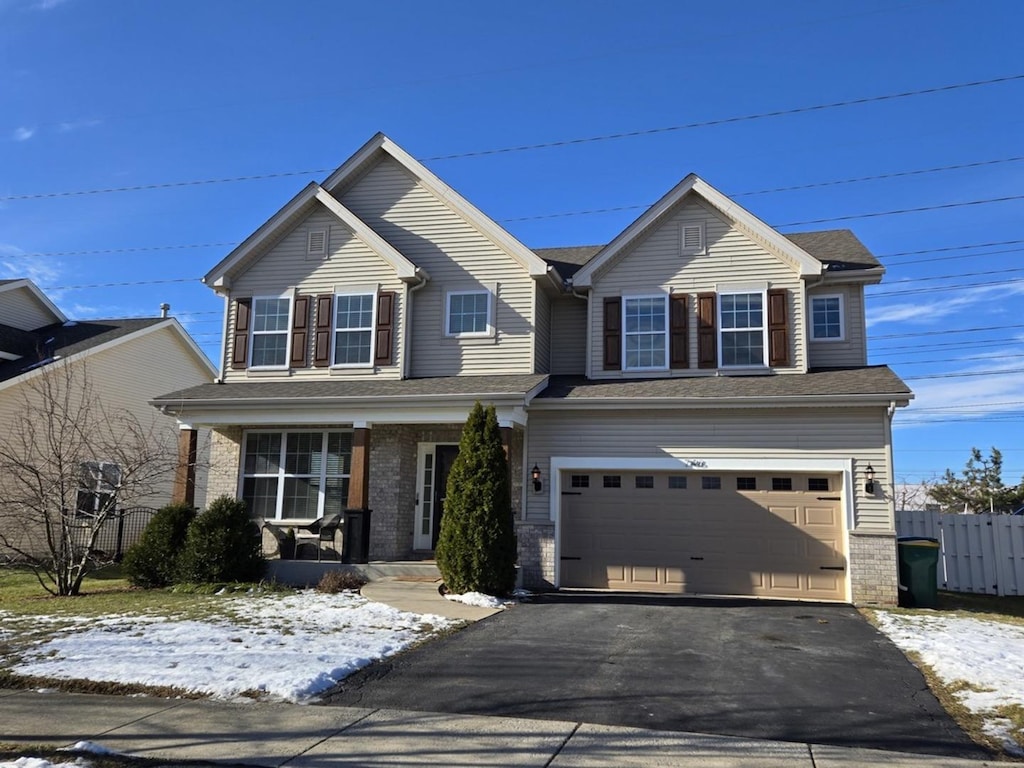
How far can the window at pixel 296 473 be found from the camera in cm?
1611

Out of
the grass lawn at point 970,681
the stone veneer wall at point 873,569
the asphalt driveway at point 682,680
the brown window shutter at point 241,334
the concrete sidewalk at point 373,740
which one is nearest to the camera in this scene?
the concrete sidewalk at point 373,740

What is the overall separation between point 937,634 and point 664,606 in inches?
149

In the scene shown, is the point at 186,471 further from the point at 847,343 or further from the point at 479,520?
the point at 847,343

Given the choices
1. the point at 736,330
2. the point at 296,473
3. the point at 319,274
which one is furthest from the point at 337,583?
the point at 736,330

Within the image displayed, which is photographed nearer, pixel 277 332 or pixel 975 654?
pixel 975 654

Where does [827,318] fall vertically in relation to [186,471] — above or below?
above

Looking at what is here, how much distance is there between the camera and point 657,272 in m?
15.9

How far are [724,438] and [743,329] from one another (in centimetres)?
257

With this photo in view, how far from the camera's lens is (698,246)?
1583 cm

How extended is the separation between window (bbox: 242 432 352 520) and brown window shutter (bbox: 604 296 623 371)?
219 inches

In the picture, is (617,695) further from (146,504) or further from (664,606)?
(146,504)

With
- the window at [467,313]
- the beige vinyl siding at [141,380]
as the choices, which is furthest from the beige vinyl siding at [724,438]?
the beige vinyl siding at [141,380]

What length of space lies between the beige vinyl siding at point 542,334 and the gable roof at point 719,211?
0.87 meters

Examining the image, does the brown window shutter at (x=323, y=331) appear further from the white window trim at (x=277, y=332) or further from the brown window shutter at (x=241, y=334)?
the brown window shutter at (x=241, y=334)
